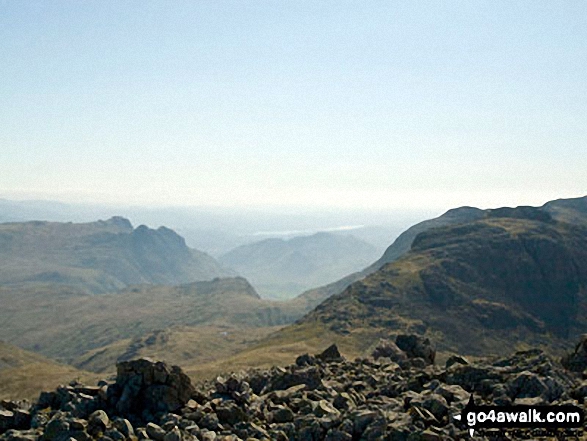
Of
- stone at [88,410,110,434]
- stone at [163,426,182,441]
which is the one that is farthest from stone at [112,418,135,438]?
stone at [163,426,182,441]

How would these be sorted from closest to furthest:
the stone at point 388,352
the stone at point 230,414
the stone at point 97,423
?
the stone at point 97,423, the stone at point 230,414, the stone at point 388,352

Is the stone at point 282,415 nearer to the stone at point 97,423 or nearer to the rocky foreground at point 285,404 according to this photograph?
the rocky foreground at point 285,404

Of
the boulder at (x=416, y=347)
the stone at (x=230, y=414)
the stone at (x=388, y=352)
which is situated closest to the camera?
the stone at (x=230, y=414)

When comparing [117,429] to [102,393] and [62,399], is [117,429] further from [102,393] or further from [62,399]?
[62,399]

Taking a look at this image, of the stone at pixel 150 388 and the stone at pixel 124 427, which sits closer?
the stone at pixel 124 427

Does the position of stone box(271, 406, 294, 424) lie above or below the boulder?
above

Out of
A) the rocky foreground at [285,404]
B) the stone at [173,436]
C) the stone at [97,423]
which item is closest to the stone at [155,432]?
the rocky foreground at [285,404]

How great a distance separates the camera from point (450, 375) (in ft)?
147

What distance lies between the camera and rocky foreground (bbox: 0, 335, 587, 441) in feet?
115

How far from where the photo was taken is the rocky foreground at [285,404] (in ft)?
115

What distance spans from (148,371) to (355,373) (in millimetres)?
24105

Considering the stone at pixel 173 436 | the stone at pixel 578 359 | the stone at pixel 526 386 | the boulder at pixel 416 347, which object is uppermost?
the stone at pixel 526 386

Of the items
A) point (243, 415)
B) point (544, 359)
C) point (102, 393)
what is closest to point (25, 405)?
point (102, 393)

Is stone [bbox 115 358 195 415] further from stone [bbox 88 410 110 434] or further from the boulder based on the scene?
the boulder
